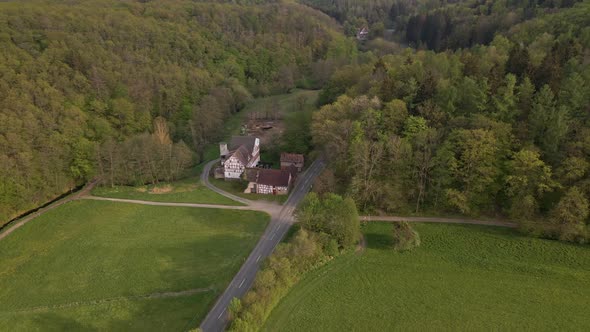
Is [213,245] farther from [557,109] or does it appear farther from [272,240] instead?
[557,109]

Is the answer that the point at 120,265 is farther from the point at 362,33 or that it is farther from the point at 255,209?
the point at 362,33

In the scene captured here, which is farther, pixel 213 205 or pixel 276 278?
pixel 213 205

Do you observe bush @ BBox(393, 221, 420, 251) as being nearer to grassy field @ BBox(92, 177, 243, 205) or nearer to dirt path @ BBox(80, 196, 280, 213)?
dirt path @ BBox(80, 196, 280, 213)

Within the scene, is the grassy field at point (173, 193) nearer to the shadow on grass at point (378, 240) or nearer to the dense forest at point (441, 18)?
the shadow on grass at point (378, 240)

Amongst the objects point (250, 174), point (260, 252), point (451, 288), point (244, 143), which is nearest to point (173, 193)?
point (250, 174)

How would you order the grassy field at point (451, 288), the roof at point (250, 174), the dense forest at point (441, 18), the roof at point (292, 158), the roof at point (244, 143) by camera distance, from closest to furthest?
the grassy field at point (451, 288) → the roof at point (250, 174) → the roof at point (292, 158) → the roof at point (244, 143) → the dense forest at point (441, 18)

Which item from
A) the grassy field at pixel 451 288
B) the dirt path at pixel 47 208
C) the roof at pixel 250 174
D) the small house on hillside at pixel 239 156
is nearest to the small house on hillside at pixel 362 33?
the small house on hillside at pixel 239 156
